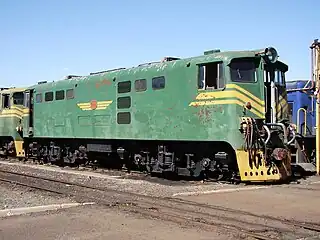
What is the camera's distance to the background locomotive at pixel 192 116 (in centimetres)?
1275

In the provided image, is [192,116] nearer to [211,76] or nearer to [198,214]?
[211,76]

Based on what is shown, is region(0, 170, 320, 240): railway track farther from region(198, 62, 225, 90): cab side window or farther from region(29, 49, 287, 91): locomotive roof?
region(29, 49, 287, 91): locomotive roof

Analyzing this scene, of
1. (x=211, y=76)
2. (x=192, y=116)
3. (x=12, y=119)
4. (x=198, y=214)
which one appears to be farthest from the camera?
(x=12, y=119)

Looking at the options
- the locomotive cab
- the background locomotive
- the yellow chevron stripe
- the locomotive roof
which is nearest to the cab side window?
the background locomotive

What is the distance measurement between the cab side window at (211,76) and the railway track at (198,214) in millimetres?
4019

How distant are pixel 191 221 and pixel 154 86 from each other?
7730 millimetres

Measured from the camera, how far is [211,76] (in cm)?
1328

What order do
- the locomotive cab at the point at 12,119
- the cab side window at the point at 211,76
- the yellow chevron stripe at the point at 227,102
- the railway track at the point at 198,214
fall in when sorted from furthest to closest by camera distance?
the locomotive cab at the point at 12,119
the cab side window at the point at 211,76
the yellow chevron stripe at the point at 227,102
the railway track at the point at 198,214

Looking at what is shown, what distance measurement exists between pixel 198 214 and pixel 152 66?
7.79 meters

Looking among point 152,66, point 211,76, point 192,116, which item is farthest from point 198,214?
point 152,66

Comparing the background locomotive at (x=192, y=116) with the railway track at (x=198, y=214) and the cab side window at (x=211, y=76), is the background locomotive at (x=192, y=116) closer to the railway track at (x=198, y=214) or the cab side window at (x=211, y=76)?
the cab side window at (x=211, y=76)

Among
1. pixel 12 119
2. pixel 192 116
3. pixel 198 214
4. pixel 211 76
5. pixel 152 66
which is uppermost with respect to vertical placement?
pixel 152 66

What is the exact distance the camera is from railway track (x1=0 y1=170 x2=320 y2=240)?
23.4 ft

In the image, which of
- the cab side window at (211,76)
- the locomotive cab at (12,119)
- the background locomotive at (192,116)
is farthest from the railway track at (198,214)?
the locomotive cab at (12,119)
